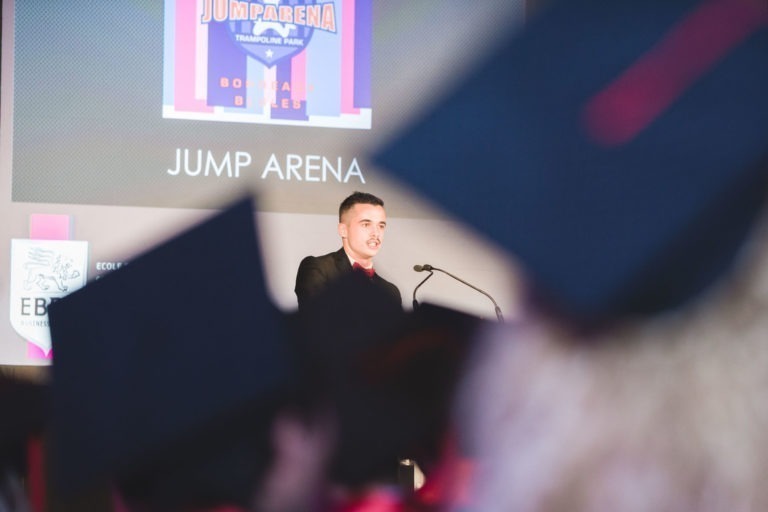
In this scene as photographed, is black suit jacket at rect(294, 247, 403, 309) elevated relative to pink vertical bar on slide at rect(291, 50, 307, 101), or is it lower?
lower

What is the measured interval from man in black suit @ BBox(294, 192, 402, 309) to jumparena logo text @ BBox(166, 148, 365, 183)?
0.08 m

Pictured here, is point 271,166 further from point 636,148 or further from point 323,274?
point 636,148

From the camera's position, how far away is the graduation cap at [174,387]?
1.25 metres

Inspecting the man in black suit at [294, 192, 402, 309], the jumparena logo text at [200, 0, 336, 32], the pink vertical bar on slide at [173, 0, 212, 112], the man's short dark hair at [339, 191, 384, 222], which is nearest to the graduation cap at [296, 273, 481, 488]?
the man in black suit at [294, 192, 402, 309]

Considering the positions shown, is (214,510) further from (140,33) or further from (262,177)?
(140,33)

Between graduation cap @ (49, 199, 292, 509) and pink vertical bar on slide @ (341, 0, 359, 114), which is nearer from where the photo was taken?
graduation cap @ (49, 199, 292, 509)

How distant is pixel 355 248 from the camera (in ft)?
6.09

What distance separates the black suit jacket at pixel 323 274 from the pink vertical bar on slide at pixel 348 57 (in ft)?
1.30

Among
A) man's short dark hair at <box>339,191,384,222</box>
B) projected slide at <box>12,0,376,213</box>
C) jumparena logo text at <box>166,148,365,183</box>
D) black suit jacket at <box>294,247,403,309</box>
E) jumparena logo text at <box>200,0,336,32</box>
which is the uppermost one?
jumparena logo text at <box>200,0,336,32</box>

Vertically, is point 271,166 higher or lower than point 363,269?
higher

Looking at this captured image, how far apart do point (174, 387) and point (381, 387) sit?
0.41 meters

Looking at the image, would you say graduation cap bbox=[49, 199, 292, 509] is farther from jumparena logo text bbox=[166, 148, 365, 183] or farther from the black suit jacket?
jumparena logo text bbox=[166, 148, 365, 183]

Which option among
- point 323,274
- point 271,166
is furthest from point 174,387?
point 271,166

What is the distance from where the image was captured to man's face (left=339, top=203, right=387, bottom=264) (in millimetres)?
1803
